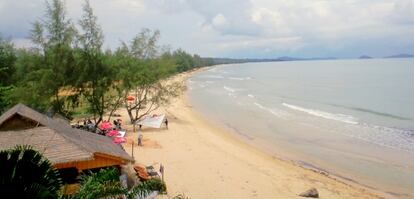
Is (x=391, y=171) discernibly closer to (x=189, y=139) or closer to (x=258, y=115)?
(x=189, y=139)

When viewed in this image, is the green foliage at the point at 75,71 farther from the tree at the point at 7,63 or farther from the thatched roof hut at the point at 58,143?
the thatched roof hut at the point at 58,143

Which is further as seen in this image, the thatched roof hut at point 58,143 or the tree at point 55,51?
the tree at point 55,51

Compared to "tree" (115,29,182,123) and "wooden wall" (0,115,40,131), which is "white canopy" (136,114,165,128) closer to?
"tree" (115,29,182,123)

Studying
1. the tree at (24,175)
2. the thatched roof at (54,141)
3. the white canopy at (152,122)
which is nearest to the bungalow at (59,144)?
the thatched roof at (54,141)

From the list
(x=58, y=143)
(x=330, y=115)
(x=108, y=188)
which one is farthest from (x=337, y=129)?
(x=108, y=188)

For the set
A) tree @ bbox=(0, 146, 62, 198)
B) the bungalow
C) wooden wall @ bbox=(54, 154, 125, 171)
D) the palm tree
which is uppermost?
tree @ bbox=(0, 146, 62, 198)

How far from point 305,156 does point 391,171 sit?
206 inches

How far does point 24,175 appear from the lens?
18.3ft

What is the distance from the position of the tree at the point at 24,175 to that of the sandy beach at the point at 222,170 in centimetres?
1105

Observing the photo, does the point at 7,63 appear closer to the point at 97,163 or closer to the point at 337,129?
the point at 97,163

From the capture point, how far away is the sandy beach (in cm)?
1833

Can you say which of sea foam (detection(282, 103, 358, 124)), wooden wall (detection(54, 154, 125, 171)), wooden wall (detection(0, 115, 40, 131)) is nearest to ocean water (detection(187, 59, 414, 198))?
sea foam (detection(282, 103, 358, 124))

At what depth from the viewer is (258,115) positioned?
4447 cm

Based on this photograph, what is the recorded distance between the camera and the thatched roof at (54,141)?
14.1m
